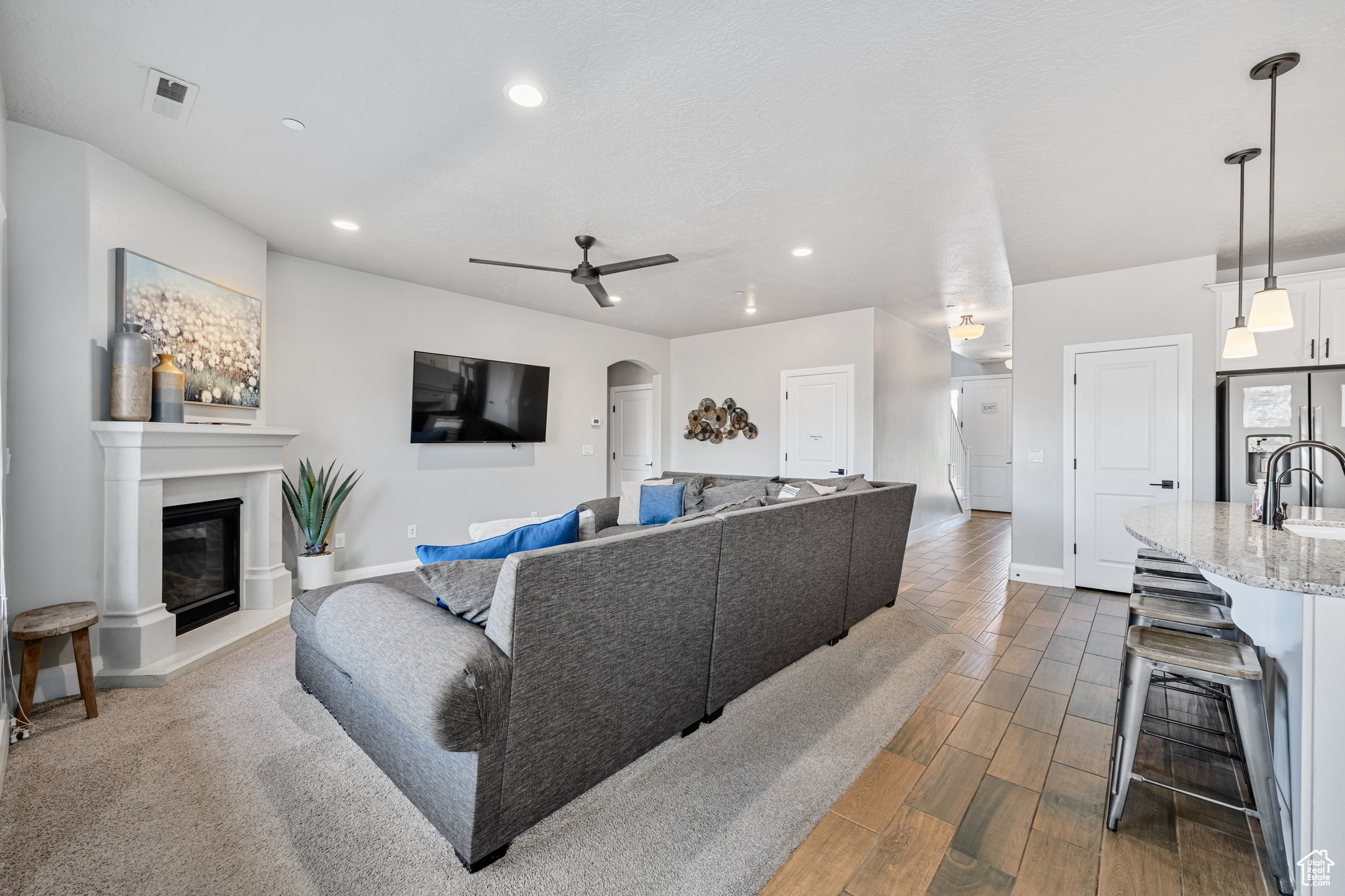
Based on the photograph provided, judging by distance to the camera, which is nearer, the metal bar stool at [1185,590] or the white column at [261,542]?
the metal bar stool at [1185,590]

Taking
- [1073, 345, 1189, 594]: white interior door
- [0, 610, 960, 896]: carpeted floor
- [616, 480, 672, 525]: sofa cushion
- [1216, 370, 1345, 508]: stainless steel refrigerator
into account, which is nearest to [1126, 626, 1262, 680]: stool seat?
[0, 610, 960, 896]: carpeted floor

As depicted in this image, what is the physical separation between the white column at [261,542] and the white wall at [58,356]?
861mm

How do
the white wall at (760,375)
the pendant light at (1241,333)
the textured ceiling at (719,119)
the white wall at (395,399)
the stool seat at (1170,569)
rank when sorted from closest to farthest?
the textured ceiling at (719,119)
the stool seat at (1170,569)
the pendant light at (1241,333)
the white wall at (395,399)
the white wall at (760,375)

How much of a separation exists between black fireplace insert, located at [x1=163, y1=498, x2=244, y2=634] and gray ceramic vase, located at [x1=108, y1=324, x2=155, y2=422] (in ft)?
1.94

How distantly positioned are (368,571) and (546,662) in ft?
11.9

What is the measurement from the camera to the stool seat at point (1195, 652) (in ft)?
4.73

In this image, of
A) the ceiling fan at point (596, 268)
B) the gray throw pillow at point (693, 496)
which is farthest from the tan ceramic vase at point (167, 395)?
the gray throw pillow at point (693, 496)

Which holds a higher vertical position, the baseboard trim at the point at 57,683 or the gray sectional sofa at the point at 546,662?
the gray sectional sofa at the point at 546,662

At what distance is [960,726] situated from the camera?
2.24 meters

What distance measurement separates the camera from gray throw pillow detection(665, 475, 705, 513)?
487 cm

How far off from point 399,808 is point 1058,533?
4.79 m

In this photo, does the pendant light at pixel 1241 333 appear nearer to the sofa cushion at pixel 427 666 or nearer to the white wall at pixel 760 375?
the white wall at pixel 760 375

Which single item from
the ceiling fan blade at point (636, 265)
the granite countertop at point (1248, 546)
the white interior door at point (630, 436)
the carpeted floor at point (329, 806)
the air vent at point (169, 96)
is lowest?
the carpeted floor at point (329, 806)

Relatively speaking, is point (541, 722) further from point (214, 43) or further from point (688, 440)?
point (688, 440)
